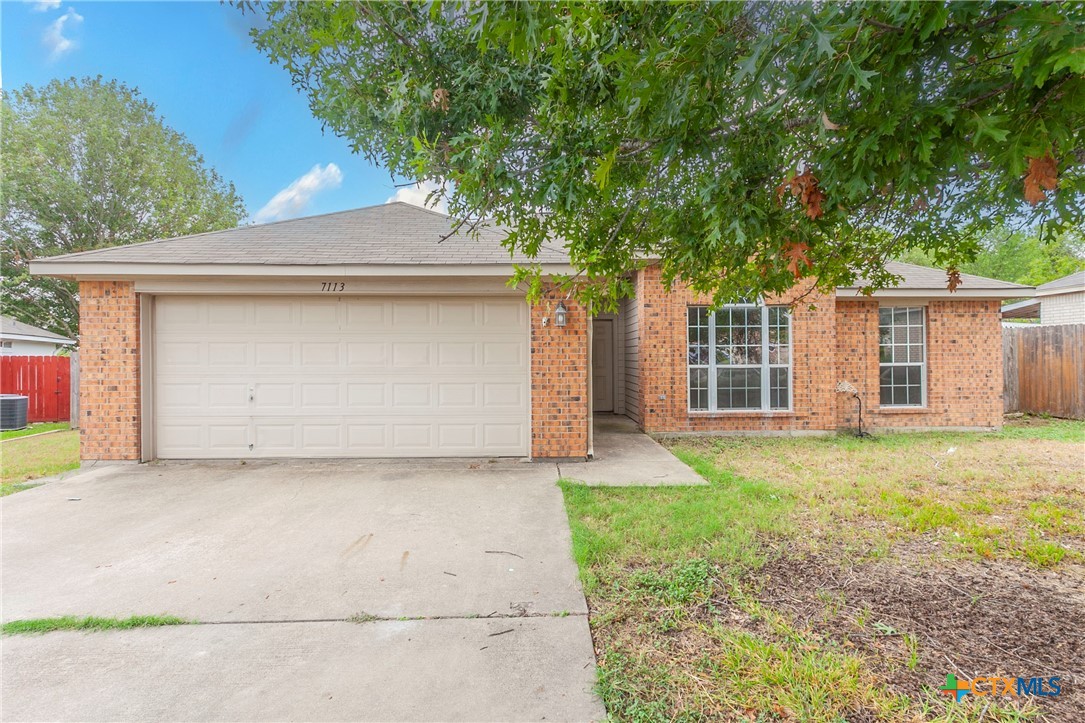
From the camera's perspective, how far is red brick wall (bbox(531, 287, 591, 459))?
6.56 meters

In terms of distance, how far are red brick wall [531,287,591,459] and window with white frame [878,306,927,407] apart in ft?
21.3

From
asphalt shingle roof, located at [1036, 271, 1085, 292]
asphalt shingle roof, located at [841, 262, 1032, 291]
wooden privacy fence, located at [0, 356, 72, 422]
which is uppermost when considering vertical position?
asphalt shingle roof, located at [1036, 271, 1085, 292]

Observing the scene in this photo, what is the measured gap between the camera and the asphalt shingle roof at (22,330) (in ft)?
51.6

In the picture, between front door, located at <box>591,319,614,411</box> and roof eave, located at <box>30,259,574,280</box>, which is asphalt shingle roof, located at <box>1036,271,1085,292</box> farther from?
roof eave, located at <box>30,259,574,280</box>

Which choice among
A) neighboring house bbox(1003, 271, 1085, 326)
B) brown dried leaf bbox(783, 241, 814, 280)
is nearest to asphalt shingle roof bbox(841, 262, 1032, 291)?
neighboring house bbox(1003, 271, 1085, 326)

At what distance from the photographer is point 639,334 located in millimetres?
8820

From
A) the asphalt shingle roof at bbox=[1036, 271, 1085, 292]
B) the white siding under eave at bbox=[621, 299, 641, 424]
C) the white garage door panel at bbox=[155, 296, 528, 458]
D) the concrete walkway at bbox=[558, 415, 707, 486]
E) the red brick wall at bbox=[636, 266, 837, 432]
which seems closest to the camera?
the concrete walkway at bbox=[558, 415, 707, 486]

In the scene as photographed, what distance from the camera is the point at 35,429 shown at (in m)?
10.1

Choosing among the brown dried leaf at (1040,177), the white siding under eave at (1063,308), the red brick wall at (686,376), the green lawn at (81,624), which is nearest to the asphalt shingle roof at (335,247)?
the red brick wall at (686,376)

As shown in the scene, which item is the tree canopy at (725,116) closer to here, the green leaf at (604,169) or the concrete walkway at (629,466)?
the green leaf at (604,169)

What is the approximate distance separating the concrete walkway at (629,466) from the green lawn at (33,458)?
6.59 metres

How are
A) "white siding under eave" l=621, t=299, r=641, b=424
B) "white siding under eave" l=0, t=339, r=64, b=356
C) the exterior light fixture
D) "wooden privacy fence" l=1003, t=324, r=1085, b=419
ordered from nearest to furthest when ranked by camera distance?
the exterior light fixture < "white siding under eave" l=621, t=299, r=641, b=424 < "wooden privacy fence" l=1003, t=324, r=1085, b=419 < "white siding under eave" l=0, t=339, r=64, b=356

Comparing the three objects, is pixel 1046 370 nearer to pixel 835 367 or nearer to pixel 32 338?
pixel 835 367

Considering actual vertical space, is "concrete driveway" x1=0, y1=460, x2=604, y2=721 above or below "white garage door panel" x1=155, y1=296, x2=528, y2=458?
Answer: below
